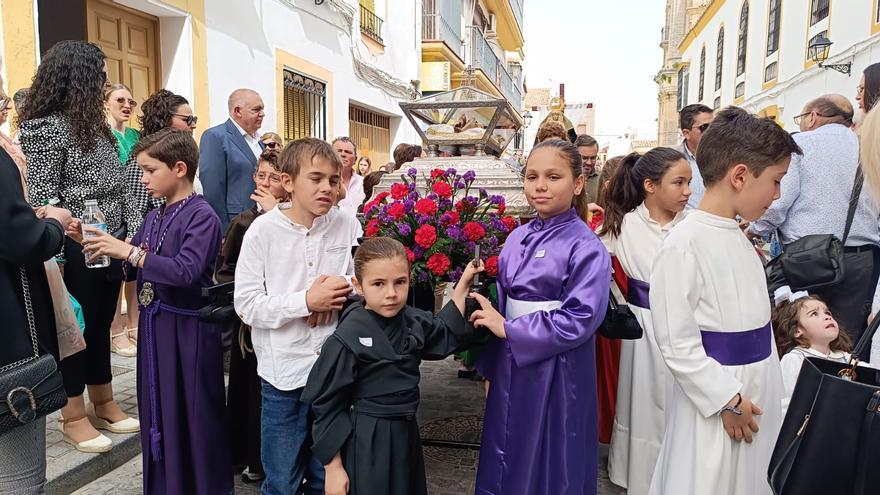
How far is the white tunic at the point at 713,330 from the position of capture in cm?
189

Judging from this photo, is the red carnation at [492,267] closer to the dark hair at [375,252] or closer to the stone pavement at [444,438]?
the dark hair at [375,252]

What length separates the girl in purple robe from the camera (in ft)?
6.94

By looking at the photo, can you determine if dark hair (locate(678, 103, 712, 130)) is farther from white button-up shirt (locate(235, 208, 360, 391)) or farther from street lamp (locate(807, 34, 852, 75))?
street lamp (locate(807, 34, 852, 75))

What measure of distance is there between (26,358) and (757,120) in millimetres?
2413

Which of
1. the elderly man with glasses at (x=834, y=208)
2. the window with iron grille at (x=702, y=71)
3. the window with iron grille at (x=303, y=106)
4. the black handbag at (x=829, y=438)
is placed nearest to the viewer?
the black handbag at (x=829, y=438)

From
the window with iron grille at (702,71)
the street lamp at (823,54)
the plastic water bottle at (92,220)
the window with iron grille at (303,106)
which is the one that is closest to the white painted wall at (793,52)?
the street lamp at (823,54)

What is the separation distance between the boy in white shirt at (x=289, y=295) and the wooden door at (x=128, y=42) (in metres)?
4.00

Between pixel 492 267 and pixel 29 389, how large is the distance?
1593 mm

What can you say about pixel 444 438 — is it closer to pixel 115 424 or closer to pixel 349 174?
pixel 115 424

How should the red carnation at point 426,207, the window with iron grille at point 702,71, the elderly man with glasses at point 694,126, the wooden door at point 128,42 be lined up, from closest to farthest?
the red carnation at point 426,207 < the elderly man with glasses at point 694,126 < the wooden door at point 128,42 < the window with iron grille at point 702,71

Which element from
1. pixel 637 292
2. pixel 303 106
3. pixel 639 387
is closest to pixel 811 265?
pixel 637 292

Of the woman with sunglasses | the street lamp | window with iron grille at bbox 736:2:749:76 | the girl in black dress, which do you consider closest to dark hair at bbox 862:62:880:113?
the girl in black dress

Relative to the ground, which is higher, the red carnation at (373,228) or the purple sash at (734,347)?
the red carnation at (373,228)

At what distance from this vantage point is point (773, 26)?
648 inches
